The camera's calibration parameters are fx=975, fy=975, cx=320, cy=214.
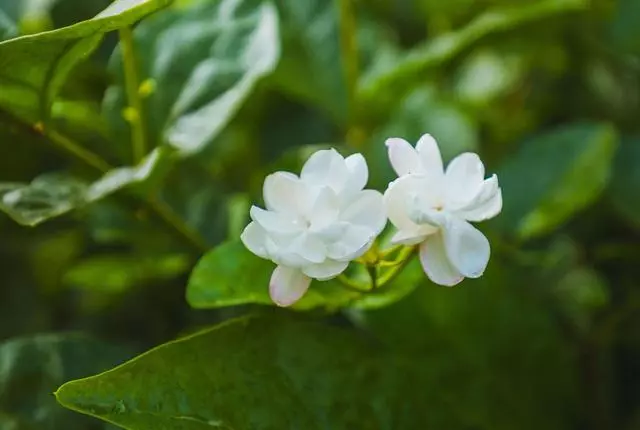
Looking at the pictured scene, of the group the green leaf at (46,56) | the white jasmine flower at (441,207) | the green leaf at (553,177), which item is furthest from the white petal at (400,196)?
the green leaf at (553,177)

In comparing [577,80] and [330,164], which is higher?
[330,164]

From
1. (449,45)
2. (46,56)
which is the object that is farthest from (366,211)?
(449,45)

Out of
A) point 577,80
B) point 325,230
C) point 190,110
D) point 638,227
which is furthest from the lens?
point 577,80

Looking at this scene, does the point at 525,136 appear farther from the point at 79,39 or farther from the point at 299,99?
the point at 79,39

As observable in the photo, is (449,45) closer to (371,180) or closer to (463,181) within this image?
(371,180)

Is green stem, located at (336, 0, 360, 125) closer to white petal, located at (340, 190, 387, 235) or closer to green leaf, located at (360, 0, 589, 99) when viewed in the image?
green leaf, located at (360, 0, 589, 99)

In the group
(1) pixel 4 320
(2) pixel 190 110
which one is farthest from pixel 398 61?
(1) pixel 4 320

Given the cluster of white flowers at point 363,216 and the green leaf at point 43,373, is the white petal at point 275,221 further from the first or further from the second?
the green leaf at point 43,373
